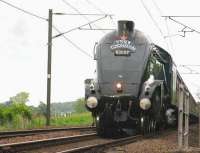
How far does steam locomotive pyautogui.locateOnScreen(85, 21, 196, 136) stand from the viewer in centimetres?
1727

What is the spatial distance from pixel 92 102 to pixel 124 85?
116 cm

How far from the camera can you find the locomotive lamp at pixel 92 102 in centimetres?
1714

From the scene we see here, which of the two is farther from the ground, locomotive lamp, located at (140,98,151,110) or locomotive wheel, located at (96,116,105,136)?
locomotive lamp, located at (140,98,151,110)

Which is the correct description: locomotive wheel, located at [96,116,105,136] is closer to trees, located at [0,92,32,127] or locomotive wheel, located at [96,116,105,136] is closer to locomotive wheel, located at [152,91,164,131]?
locomotive wheel, located at [152,91,164,131]

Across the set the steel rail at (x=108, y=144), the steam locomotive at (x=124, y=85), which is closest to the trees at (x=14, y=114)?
the steam locomotive at (x=124, y=85)

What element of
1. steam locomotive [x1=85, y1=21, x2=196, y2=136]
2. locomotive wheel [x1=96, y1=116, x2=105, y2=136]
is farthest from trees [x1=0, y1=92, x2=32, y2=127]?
steam locomotive [x1=85, y1=21, x2=196, y2=136]

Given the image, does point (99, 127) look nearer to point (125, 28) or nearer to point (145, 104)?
point (145, 104)

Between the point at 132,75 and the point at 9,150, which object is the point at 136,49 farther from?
the point at 9,150

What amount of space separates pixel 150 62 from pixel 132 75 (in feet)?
3.46

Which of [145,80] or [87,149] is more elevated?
[145,80]

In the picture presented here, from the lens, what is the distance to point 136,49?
1812cm

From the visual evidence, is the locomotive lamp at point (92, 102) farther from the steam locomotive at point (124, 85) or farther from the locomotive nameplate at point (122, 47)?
the locomotive nameplate at point (122, 47)

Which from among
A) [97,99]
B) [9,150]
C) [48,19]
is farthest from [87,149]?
[48,19]

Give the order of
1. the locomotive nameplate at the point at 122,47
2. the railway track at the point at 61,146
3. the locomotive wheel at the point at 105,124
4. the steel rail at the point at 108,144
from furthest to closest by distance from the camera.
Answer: the locomotive nameplate at the point at 122,47, the locomotive wheel at the point at 105,124, the steel rail at the point at 108,144, the railway track at the point at 61,146
